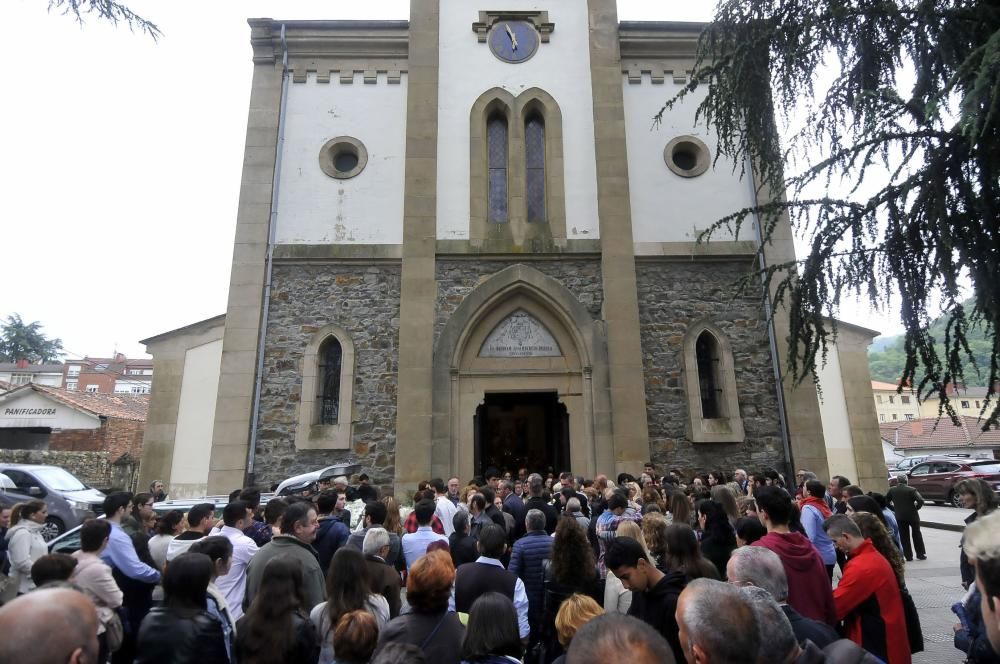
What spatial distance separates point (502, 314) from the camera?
41.7 ft

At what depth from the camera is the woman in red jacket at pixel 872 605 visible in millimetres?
3344

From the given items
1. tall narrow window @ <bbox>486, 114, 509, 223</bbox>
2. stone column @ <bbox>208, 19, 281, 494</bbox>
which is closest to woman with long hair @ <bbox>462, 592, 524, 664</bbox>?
stone column @ <bbox>208, 19, 281, 494</bbox>

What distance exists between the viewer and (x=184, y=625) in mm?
2736

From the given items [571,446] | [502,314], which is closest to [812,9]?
[502,314]

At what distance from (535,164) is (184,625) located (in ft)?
40.5

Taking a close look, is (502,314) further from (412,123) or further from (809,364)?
(809,364)

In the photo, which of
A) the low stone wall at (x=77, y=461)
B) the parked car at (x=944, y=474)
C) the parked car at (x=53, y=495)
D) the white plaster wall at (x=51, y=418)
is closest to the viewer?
the parked car at (x=53, y=495)

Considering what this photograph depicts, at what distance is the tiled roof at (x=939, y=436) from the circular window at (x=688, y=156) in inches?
1343

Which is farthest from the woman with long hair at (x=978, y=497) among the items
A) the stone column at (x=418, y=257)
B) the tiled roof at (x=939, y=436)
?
the tiled roof at (x=939, y=436)

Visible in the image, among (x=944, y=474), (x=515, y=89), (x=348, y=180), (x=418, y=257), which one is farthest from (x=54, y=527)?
(x=944, y=474)

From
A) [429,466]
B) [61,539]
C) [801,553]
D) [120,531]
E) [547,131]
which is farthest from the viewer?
[547,131]

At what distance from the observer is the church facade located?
11.9m

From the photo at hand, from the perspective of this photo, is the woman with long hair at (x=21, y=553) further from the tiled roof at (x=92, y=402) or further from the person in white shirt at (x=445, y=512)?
the tiled roof at (x=92, y=402)

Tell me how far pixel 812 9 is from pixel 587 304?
6412mm
